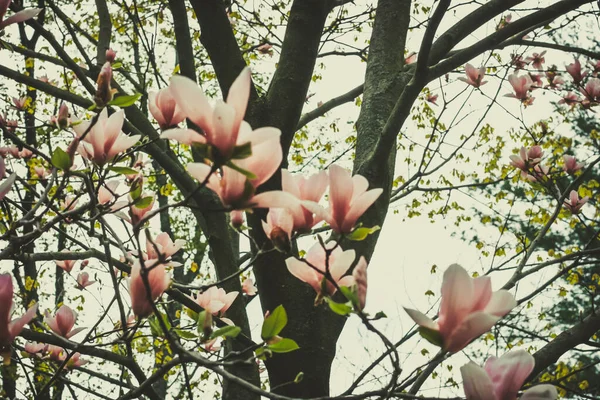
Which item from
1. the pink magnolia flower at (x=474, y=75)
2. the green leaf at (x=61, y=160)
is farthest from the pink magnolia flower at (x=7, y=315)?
the pink magnolia flower at (x=474, y=75)

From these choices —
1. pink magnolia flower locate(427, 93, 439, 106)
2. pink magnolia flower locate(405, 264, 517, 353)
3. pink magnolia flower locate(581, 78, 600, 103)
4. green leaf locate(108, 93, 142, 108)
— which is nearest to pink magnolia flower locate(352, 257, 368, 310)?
pink magnolia flower locate(405, 264, 517, 353)

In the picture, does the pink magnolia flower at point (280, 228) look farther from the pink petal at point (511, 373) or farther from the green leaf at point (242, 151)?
the pink petal at point (511, 373)

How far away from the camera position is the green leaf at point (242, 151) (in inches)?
26.2

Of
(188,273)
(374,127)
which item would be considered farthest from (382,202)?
(188,273)

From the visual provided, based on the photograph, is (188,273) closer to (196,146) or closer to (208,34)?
(208,34)

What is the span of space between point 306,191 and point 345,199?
0.07 meters

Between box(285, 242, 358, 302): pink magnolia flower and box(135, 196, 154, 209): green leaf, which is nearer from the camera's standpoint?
box(285, 242, 358, 302): pink magnolia flower

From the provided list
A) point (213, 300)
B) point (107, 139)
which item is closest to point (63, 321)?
point (213, 300)

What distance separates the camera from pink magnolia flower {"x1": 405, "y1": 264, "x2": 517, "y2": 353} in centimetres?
70

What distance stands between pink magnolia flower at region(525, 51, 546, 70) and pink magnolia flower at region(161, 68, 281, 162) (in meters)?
3.23

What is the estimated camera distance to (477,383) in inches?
28.2

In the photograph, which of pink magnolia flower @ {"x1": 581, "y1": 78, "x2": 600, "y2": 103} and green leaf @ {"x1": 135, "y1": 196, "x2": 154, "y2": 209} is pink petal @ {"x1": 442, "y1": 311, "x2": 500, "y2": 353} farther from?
pink magnolia flower @ {"x1": 581, "y1": 78, "x2": 600, "y2": 103}

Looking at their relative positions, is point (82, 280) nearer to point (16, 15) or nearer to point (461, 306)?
point (16, 15)

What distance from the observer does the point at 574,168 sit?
2.97 meters
